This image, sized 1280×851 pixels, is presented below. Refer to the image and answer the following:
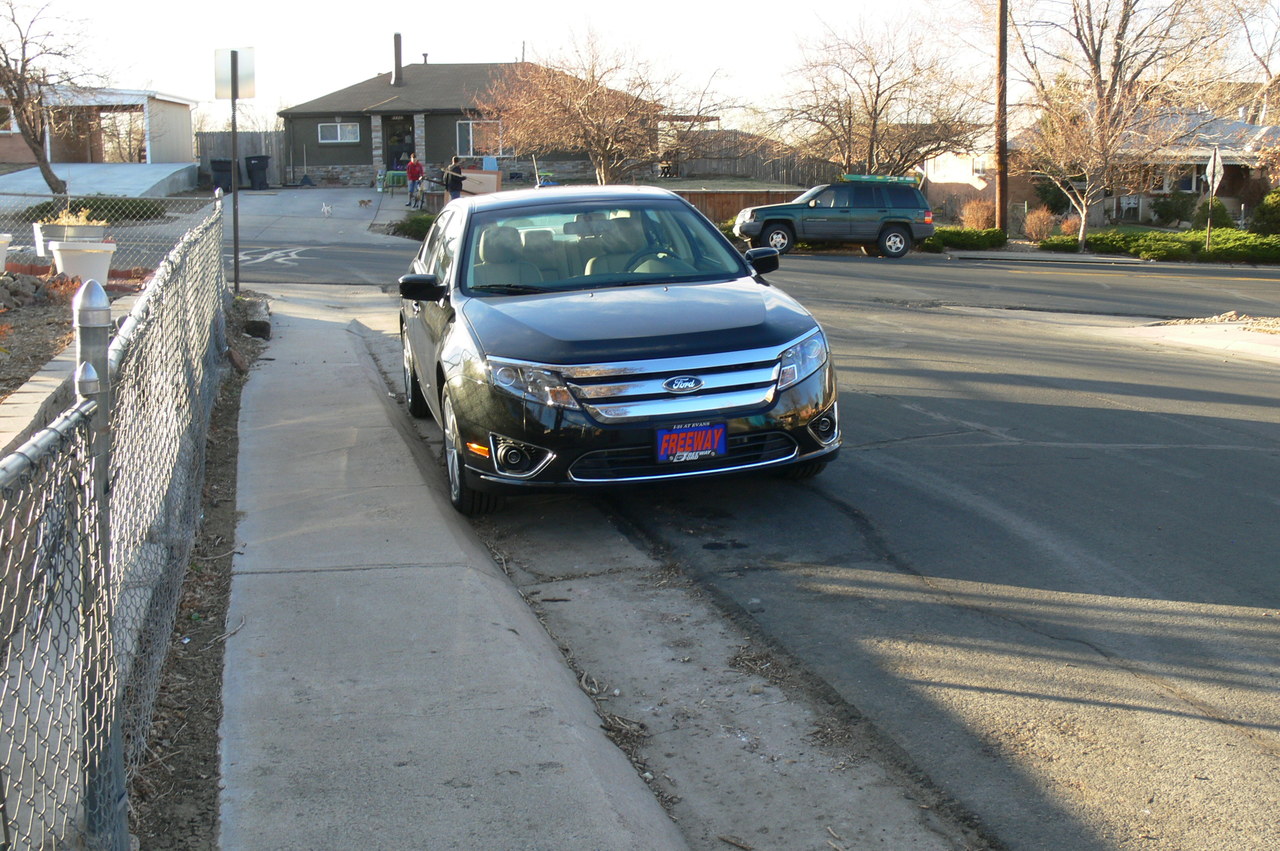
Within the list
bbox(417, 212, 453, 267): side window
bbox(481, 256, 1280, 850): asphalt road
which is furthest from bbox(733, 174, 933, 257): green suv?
bbox(417, 212, 453, 267): side window

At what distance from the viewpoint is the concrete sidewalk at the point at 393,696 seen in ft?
10.4

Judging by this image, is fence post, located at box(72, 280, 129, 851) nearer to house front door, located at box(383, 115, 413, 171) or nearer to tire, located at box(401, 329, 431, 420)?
tire, located at box(401, 329, 431, 420)

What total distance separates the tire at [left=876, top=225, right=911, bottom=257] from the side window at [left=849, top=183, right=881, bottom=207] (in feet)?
2.23

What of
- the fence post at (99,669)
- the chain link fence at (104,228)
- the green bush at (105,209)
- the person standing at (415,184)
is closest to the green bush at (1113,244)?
the person standing at (415,184)

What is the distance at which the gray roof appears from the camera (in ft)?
154

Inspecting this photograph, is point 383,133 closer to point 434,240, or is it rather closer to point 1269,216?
point 1269,216

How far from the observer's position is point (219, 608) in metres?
4.75

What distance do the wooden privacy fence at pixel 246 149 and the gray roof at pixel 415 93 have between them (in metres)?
1.93

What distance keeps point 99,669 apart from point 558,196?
5345 millimetres

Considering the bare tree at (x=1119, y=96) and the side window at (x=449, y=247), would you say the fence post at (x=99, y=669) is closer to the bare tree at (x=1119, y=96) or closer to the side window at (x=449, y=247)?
the side window at (x=449, y=247)

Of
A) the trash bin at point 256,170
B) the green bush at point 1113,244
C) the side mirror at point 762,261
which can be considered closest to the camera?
the side mirror at point 762,261

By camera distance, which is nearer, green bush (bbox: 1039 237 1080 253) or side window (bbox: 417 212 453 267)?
side window (bbox: 417 212 453 267)

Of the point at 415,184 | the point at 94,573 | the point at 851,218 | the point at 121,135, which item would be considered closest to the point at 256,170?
the point at 121,135


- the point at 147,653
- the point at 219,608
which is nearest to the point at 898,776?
the point at 147,653
